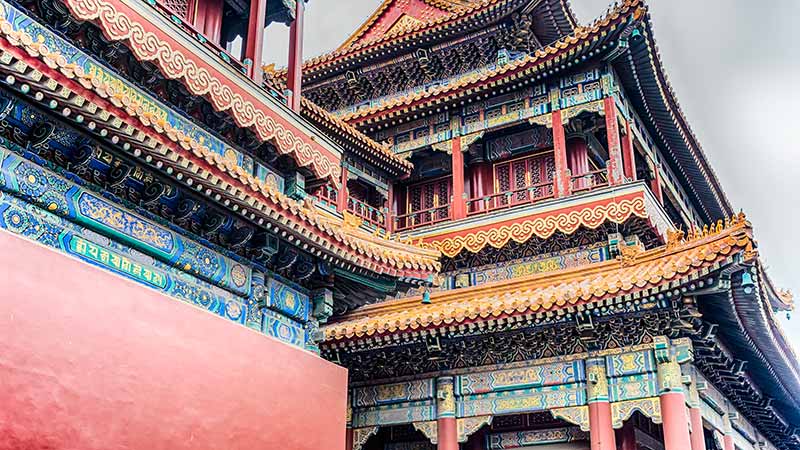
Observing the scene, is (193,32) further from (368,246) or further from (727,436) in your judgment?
(727,436)

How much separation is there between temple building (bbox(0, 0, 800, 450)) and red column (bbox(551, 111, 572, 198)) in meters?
0.05

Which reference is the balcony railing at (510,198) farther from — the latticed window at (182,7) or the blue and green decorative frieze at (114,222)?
the blue and green decorative frieze at (114,222)

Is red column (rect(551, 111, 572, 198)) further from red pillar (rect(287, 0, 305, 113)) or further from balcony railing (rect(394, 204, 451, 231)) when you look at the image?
red pillar (rect(287, 0, 305, 113))

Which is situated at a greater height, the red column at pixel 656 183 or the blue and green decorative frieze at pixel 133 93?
the red column at pixel 656 183

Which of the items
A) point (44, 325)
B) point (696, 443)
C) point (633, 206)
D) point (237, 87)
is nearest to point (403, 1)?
point (633, 206)

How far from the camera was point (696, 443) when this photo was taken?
10.0 m

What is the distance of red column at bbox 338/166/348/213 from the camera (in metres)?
14.2

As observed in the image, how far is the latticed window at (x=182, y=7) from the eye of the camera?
30.2ft

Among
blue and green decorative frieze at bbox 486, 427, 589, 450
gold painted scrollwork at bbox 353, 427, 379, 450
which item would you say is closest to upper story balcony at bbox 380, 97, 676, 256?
blue and green decorative frieze at bbox 486, 427, 589, 450

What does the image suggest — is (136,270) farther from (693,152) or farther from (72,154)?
(693,152)

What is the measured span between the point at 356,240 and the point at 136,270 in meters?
2.50

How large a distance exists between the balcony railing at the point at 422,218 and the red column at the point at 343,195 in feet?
3.69

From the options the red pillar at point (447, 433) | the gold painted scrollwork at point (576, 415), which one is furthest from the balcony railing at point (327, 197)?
the gold painted scrollwork at point (576, 415)

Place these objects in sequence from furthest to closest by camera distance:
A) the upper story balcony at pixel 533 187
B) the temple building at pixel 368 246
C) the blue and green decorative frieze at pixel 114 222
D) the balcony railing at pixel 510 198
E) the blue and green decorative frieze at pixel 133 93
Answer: the balcony railing at pixel 510 198, the upper story balcony at pixel 533 187, the blue and green decorative frieze at pixel 133 93, the blue and green decorative frieze at pixel 114 222, the temple building at pixel 368 246
